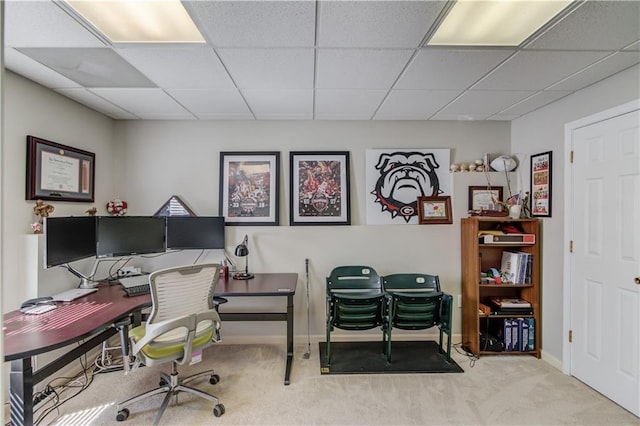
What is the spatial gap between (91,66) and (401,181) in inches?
116

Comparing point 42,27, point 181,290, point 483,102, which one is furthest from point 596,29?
point 42,27

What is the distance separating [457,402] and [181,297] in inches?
88.0

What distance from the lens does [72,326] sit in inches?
74.9

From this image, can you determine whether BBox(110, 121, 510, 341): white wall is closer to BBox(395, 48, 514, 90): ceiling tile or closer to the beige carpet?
the beige carpet

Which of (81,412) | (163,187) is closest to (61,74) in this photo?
(163,187)

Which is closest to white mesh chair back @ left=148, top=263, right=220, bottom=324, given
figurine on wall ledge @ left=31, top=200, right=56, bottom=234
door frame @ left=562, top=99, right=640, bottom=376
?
figurine on wall ledge @ left=31, top=200, right=56, bottom=234

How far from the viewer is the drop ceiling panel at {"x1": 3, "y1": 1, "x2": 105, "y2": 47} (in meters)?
1.62

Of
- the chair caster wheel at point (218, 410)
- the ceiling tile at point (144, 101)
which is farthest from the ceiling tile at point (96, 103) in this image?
the chair caster wheel at point (218, 410)

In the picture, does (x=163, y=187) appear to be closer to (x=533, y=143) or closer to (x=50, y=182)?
(x=50, y=182)

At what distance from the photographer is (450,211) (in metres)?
3.46

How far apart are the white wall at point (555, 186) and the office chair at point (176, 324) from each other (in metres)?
3.04

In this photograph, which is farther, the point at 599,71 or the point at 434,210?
the point at 434,210

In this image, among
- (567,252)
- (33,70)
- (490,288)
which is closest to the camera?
(33,70)

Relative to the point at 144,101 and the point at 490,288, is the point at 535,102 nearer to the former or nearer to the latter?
the point at 490,288
